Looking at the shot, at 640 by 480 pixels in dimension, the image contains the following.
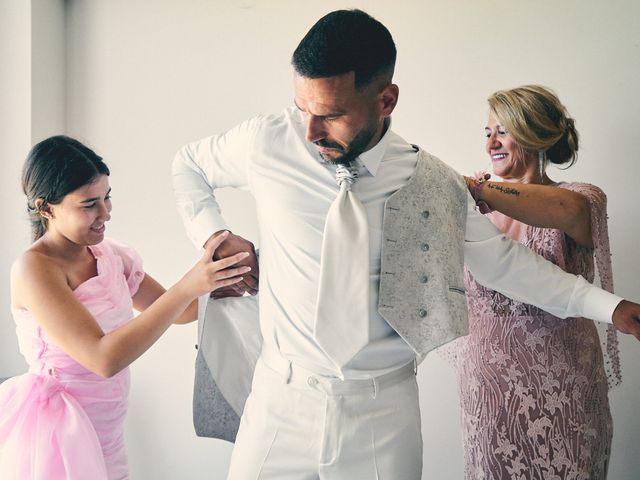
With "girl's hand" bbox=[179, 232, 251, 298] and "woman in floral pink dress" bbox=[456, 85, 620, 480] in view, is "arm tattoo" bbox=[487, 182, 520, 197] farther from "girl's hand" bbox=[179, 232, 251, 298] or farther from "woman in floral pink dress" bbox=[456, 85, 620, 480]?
"girl's hand" bbox=[179, 232, 251, 298]

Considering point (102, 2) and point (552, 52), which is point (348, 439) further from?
point (102, 2)

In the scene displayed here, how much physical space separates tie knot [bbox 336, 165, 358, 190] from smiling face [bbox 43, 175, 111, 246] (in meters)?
0.72

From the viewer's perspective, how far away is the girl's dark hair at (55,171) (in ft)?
5.77

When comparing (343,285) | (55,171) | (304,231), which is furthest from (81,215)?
(343,285)

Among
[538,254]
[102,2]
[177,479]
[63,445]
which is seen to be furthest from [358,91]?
[177,479]

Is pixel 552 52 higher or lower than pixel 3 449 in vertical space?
higher

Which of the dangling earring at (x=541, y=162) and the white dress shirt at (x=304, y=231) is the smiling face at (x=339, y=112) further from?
the dangling earring at (x=541, y=162)

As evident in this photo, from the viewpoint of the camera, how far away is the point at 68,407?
5.65 feet

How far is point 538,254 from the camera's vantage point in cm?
178

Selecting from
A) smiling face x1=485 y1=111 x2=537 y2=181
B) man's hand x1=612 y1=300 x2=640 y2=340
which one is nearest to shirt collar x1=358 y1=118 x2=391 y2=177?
smiling face x1=485 y1=111 x2=537 y2=181

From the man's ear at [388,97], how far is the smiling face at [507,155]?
592mm

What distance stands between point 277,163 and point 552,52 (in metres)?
1.33

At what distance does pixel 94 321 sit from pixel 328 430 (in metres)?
0.69

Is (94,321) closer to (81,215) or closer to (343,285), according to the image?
(81,215)
